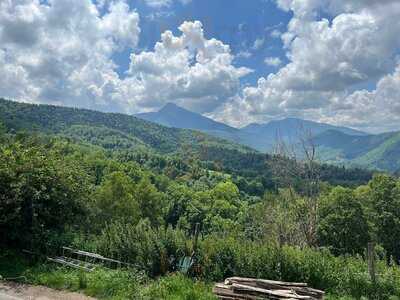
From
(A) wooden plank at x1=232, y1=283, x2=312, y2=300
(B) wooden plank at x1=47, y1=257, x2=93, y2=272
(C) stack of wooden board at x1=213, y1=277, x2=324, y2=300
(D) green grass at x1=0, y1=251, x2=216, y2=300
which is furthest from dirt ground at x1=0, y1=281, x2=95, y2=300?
(A) wooden plank at x1=232, y1=283, x2=312, y2=300

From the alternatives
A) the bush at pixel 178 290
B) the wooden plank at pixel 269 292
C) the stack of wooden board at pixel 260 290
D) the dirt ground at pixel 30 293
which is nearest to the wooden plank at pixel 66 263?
the dirt ground at pixel 30 293

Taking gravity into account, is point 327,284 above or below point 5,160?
below

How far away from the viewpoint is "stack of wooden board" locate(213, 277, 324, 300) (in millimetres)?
10023

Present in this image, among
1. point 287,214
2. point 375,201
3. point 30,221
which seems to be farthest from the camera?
point 375,201

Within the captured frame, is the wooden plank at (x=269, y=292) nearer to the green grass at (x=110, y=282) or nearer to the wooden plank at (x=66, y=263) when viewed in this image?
the green grass at (x=110, y=282)

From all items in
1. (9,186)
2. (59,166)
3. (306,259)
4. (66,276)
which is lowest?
(66,276)

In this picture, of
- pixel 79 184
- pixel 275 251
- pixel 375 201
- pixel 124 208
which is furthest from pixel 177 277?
pixel 375 201

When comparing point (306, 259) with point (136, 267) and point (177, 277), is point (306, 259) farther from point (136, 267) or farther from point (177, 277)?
point (136, 267)

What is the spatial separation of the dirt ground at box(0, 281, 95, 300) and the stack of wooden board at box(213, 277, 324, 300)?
395 centimetres

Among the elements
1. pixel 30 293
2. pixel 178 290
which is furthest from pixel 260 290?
pixel 30 293

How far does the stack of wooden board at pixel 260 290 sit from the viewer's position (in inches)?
395

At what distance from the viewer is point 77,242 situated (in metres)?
14.4

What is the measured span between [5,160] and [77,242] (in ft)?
14.3

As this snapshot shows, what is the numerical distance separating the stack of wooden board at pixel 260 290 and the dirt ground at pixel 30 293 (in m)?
3.95
